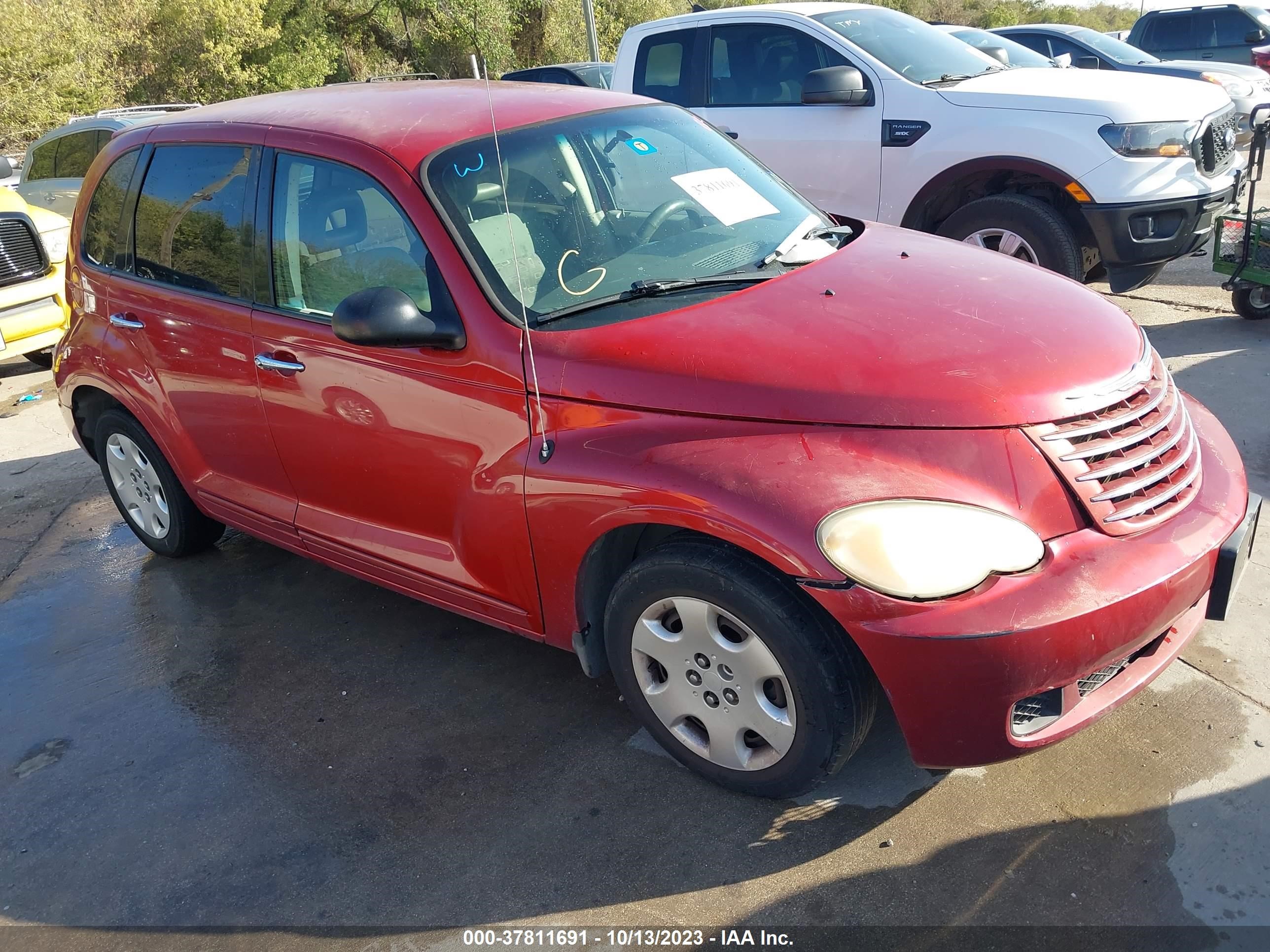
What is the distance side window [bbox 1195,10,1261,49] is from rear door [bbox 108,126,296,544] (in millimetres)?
16417

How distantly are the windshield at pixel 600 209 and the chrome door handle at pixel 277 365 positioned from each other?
778 mm

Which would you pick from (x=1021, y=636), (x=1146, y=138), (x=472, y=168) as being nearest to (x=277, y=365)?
(x=472, y=168)

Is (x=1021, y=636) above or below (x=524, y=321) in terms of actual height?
below

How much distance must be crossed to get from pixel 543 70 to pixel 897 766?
428 inches

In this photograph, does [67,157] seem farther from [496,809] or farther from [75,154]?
[496,809]

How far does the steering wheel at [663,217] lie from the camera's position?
10.6 ft

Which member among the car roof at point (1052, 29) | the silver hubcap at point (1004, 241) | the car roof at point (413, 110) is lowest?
the silver hubcap at point (1004, 241)

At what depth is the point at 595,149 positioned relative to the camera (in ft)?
11.4

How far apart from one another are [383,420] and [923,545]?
1.72 metres

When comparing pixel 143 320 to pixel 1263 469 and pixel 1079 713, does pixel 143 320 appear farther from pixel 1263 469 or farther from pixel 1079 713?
pixel 1263 469

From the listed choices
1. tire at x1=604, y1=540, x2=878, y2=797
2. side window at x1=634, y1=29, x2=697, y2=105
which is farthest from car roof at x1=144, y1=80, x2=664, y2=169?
side window at x1=634, y1=29, x2=697, y2=105

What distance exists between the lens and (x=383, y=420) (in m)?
3.21

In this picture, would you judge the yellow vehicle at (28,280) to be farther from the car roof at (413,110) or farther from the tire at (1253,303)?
the tire at (1253,303)

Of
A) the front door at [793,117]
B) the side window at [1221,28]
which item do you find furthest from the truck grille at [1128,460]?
the side window at [1221,28]
